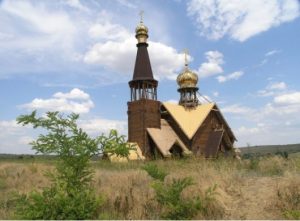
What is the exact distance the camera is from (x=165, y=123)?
34250 millimetres

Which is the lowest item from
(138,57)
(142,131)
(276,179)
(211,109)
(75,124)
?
(276,179)

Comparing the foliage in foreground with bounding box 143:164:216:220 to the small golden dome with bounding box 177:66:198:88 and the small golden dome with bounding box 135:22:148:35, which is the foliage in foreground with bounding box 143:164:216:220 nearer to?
the small golden dome with bounding box 135:22:148:35

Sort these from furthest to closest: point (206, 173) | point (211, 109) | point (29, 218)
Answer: point (211, 109)
point (206, 173)
point (29, 218)

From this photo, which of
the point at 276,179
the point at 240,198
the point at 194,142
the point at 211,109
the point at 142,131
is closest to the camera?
the point at 240,198

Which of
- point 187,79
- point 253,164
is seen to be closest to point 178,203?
point 253,164

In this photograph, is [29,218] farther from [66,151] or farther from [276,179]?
[276,179]

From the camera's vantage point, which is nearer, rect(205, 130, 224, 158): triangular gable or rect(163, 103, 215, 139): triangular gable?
rect(163, 103, 215, 139): triangular gable

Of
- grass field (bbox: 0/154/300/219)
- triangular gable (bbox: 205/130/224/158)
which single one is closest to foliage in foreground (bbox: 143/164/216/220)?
grass field (bbox: 0/154/300/219)

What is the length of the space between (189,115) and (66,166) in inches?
1139

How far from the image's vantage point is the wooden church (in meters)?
31.1

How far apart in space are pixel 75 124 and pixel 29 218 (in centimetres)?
178

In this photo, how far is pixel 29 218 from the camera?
636 cm

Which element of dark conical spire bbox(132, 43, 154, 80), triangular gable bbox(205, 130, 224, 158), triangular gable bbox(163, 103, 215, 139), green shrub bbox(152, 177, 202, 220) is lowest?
green shrub bbox(152, 177, 202, 220)

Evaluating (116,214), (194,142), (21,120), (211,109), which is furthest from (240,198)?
(211,109)
